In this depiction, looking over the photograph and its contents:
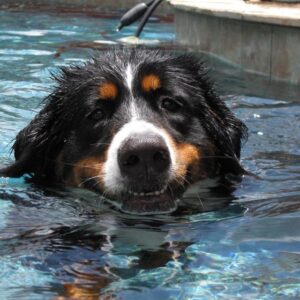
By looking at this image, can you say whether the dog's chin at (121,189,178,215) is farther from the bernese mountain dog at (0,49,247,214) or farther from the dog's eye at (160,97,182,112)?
the dog's eye at (160,97,182,112)

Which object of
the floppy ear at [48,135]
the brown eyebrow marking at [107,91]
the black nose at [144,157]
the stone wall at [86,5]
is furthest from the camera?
the stone wall at [86,5]

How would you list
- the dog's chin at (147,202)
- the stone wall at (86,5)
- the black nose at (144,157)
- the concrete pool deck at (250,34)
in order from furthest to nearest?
the stone wall at (86,5)
the concrete pool deck at (250,34)
the dog's chin at (147,202)
the black nose at (144,157)

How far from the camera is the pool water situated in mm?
3029

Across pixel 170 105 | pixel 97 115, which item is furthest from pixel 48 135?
pixel 170 105

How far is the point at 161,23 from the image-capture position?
15062 mm

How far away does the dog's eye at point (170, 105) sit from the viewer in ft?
14.0

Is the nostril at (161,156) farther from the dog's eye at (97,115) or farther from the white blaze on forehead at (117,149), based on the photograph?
the dog's eye at (97,115)

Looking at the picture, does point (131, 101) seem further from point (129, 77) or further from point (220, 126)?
point (220, 126)

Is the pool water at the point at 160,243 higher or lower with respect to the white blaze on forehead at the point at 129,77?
lower

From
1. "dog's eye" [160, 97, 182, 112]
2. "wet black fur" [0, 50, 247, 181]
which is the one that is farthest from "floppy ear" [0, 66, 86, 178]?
"dog's eye" [160, 97, 182, 112]

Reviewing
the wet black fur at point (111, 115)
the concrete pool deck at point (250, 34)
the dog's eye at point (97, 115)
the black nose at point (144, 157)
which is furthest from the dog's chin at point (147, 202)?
the concrete pool deck at point (250, 34)

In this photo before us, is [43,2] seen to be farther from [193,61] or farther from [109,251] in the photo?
[109,251]

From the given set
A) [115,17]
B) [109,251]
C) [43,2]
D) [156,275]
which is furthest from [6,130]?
[43,2]

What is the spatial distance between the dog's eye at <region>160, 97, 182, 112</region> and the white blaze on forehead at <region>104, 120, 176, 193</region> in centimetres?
35
